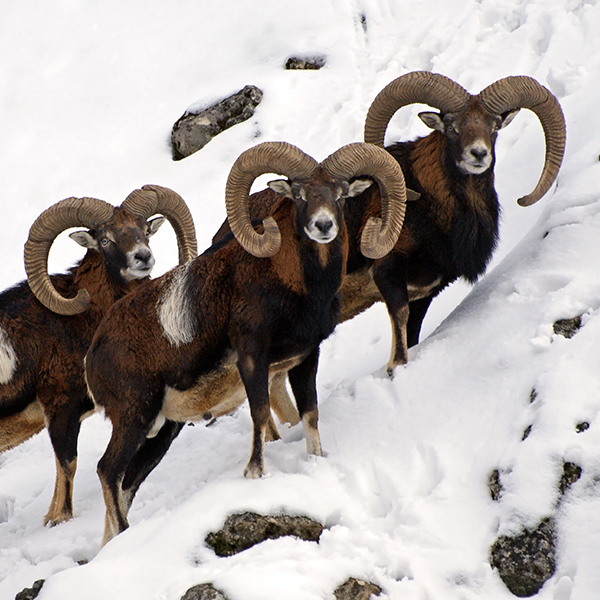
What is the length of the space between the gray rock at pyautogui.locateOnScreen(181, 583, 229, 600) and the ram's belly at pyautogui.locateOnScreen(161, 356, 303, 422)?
7.93 feet

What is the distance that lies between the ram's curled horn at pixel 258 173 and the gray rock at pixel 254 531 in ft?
7.80

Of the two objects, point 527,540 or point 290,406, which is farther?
point 290,406

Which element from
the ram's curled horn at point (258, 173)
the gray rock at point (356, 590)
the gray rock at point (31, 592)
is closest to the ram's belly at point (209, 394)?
the ram's curled horn at point (258, 173)

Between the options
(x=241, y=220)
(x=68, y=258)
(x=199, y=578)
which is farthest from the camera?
(x=68, y=258)

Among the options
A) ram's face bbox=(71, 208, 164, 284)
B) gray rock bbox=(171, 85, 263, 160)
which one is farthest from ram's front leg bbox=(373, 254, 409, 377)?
gray rock bbox=(171, 85, 263, 160)

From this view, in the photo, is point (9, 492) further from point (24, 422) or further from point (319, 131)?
point (319, 131)

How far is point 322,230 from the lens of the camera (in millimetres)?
8219

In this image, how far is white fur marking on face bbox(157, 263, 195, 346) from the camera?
894 cm

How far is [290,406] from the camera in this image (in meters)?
10.8

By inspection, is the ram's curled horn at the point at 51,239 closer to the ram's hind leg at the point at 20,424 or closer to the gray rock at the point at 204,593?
the ram's hind leg at the point at 20,424

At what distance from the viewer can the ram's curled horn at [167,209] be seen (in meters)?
11.3

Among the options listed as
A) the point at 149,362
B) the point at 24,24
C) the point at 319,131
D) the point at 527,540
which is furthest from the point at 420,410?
the point at 24,24

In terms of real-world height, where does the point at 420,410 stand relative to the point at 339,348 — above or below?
above

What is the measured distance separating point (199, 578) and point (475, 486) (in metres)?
2.43
